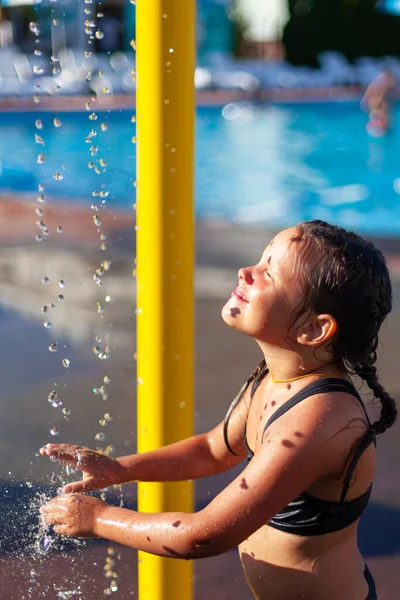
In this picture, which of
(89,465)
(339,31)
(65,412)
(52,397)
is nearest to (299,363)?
(89,465)

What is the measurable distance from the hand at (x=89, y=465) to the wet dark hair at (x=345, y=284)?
52cm

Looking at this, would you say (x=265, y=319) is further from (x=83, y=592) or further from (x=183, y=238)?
(x=83, y=592)

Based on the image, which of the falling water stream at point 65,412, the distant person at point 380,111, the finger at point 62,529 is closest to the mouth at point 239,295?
the falling water stream at point 65,412

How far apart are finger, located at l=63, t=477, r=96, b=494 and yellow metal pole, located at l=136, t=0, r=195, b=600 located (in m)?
0.20

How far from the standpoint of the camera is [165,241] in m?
1.89

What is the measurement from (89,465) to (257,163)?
15.7 meters

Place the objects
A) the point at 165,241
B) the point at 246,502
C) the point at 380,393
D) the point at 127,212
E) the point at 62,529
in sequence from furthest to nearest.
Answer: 1. the point at 127,212
2. the point at 165,241
3. the point at 380,393
4. the point at 62,529
5. the point at 246,502

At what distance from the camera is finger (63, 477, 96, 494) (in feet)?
5.81

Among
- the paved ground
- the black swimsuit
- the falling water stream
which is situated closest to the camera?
the black swimsuit

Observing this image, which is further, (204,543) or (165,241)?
(165,241)

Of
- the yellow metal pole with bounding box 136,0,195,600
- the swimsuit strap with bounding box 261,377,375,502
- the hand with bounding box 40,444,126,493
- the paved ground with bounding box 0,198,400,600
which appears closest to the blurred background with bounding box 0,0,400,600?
the paved ground with bounding box 0,198,400,600

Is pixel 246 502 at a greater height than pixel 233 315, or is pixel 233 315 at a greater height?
pixel 233 315

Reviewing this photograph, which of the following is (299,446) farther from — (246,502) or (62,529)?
(62,529)

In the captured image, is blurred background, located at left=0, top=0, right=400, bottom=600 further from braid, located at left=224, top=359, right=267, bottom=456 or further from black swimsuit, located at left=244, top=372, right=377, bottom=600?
black swimsuit, located at left=244, top=372, right=377, bottom=600
